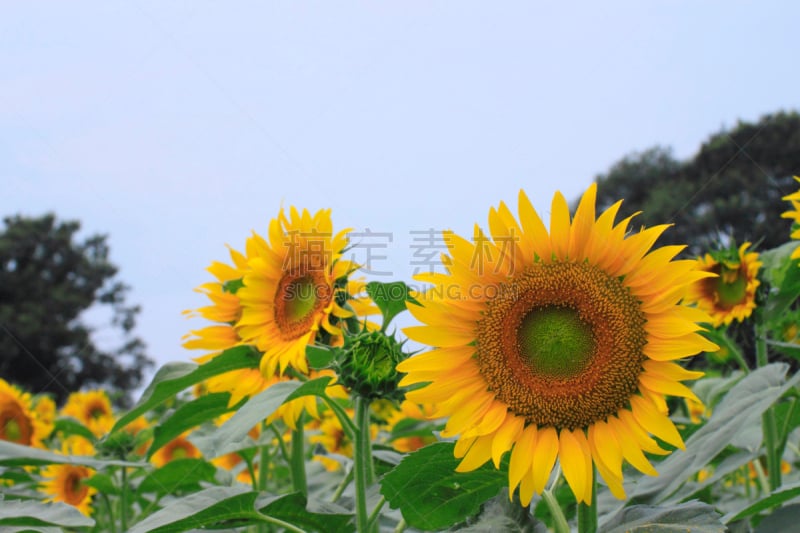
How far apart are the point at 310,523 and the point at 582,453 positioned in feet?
2.21

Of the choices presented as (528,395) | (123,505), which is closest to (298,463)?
(123,505)

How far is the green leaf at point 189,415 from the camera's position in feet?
7.21

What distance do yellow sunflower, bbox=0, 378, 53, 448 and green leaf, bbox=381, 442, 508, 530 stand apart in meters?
3.29

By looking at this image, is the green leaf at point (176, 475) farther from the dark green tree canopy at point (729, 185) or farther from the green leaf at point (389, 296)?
the dark green tree canopy at point (729, 185)

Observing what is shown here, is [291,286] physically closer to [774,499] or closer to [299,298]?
[299,298]

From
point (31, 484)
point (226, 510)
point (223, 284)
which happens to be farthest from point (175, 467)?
point (226, 510)

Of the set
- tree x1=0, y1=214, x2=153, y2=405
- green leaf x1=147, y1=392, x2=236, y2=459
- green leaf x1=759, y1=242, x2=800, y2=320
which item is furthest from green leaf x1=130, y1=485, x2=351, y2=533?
tree x1=0, y1=214, x2=153, y2=405

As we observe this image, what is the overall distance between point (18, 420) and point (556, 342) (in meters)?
3.61

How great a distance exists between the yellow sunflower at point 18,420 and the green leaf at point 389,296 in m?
3.02

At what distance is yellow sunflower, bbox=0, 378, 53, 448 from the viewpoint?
407 centimetres

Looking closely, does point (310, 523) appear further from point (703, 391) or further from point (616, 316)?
point (703, 391)

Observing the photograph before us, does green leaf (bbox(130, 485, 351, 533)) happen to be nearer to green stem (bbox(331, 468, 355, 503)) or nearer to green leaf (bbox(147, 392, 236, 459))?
green stem (bbox(331, 468, 355, 503))

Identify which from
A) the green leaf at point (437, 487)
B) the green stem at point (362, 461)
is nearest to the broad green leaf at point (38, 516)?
the green stem at point (362, 461)

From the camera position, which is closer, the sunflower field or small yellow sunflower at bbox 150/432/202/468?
the sunflower field
